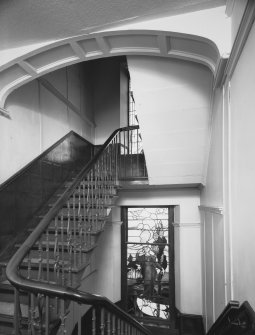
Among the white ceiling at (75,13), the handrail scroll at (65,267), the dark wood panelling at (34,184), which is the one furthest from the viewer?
the dark wood panelling at (34,184)

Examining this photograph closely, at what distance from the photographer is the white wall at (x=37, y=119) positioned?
10.1ft

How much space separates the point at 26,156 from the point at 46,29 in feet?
→ 5.90

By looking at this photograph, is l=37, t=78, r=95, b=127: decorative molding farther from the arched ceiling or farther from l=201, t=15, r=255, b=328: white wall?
l=201, t=15, r=255, b=328: white wall

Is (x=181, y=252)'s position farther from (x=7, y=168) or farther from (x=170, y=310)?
(x=7, y=168)

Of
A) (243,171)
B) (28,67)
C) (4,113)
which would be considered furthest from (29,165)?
(243,171)

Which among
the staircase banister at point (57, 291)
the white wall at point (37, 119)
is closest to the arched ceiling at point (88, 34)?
the white wall at point (37, 119)

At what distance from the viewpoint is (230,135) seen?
1.84m

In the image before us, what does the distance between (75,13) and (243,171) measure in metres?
1.81

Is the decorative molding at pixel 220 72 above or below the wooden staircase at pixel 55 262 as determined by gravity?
above

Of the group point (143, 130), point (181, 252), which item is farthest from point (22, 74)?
point (181, 252)

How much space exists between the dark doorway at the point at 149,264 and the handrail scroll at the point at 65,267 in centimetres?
115

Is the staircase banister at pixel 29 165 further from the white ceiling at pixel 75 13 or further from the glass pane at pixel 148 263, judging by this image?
the glass pane at pixel 148 263

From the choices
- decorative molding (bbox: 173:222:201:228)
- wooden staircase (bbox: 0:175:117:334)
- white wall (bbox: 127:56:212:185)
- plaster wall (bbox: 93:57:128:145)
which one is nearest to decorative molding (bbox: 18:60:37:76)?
white wall (bbox: 127:56:212:185)

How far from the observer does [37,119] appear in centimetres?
366
